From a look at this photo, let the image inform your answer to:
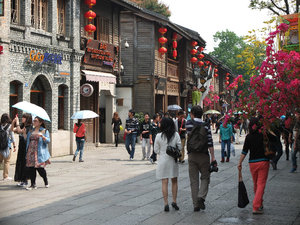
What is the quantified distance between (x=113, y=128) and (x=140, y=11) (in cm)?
698

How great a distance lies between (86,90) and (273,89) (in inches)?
619

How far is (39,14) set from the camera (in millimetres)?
19875

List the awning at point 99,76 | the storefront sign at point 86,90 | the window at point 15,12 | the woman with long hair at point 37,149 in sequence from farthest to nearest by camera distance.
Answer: the awning at point 99,76 → the storefront sign at point 86,90 → the window at point 15,12 → the woman with long hair at point 37,149

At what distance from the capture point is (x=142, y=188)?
1144 cm

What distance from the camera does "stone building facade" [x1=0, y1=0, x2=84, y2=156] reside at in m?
17.6

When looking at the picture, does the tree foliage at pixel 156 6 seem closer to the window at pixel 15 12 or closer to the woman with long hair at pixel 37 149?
the window at pixel 15 12

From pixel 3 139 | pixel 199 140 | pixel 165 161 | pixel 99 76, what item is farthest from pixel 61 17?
pixel 199 140

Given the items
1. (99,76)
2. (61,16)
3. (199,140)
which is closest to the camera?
(199,140)

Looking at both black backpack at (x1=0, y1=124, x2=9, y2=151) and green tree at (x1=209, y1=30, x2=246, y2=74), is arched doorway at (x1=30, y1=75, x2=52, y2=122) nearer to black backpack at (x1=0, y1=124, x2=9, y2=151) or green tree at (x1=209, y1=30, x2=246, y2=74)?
black backpack at (x1=0, y1=124, x2=9, y2=151)

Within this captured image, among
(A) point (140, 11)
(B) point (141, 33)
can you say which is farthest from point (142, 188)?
(B) point (141, 33)

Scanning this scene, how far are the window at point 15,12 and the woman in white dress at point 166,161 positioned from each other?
37.2 feet

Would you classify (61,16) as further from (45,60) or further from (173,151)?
(173,151)

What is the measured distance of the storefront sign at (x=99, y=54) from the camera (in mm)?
23641

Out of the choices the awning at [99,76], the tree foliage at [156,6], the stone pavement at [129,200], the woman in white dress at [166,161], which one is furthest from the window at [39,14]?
the tree foliage at [156,6]
